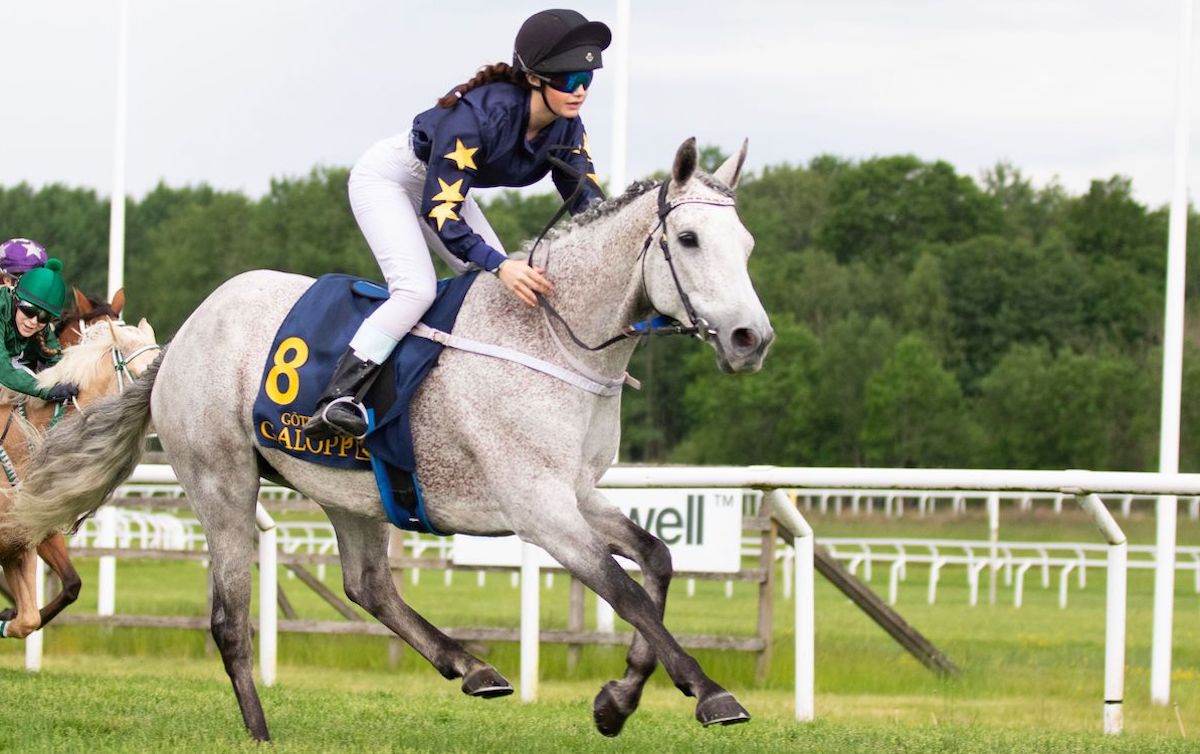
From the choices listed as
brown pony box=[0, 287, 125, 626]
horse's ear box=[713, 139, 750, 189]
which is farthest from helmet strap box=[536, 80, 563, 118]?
brown pony box=[0, 287, 125, 626]

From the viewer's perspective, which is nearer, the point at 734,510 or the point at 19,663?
the point at 19,663

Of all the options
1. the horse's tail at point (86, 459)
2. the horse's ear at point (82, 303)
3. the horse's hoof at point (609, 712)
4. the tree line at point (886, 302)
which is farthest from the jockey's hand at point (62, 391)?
the tree line at point (886, 302)

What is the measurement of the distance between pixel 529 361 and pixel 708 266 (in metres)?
0.71

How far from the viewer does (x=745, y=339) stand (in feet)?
17.5

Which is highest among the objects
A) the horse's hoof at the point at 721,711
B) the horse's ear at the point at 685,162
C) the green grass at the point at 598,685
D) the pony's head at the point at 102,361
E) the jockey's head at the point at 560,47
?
the jockey's head at the point at 560,47

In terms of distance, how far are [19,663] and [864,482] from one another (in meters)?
5.42

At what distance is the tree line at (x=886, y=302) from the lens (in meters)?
52.4

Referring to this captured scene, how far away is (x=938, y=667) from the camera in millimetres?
11633

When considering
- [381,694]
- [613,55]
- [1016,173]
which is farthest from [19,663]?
[1016,173]

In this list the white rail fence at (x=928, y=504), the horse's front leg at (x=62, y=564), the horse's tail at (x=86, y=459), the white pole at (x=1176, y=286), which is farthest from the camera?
the white rail fence at (x=928, y=504)

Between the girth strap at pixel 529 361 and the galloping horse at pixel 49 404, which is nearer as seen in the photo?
the girth strap at pixel 529 361

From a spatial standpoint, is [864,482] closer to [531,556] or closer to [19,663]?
[531,556]

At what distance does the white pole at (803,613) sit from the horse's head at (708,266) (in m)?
2.35

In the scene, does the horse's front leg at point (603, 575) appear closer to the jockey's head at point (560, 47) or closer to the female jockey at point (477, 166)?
the female jockey at point (477, 166)
